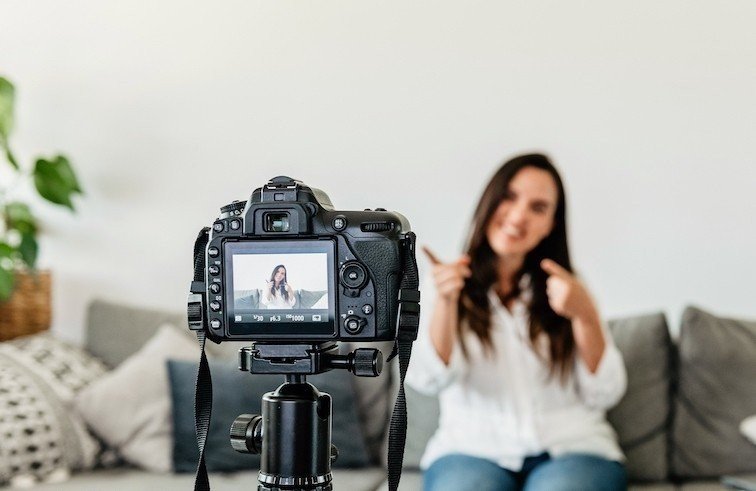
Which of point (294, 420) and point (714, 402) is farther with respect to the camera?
point (714, 402)

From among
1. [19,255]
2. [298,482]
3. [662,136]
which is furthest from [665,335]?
[19,255]

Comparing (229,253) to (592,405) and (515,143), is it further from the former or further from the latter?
(515,143)

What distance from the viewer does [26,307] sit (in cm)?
271

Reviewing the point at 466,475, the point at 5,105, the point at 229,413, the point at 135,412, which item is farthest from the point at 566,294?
the point at 5,105

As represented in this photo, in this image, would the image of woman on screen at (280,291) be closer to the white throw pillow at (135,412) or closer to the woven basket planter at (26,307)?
the white throw pillow at (135,412)

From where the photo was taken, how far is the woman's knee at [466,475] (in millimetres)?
1810

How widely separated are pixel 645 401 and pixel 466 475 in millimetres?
643

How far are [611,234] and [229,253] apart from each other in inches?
67.8

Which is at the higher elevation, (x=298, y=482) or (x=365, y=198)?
(x=365, y=198)

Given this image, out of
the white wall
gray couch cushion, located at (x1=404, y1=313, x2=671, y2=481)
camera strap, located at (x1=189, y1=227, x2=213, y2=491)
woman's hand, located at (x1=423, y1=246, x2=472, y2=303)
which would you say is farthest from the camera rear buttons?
the white wall

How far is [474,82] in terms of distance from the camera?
261 centimetres

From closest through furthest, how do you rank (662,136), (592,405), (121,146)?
(592,405) → (662,136) → (121,146)

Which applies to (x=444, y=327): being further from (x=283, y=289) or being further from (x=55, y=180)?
(x=55, y=180)

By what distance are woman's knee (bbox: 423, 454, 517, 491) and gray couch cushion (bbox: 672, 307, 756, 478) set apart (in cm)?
57
